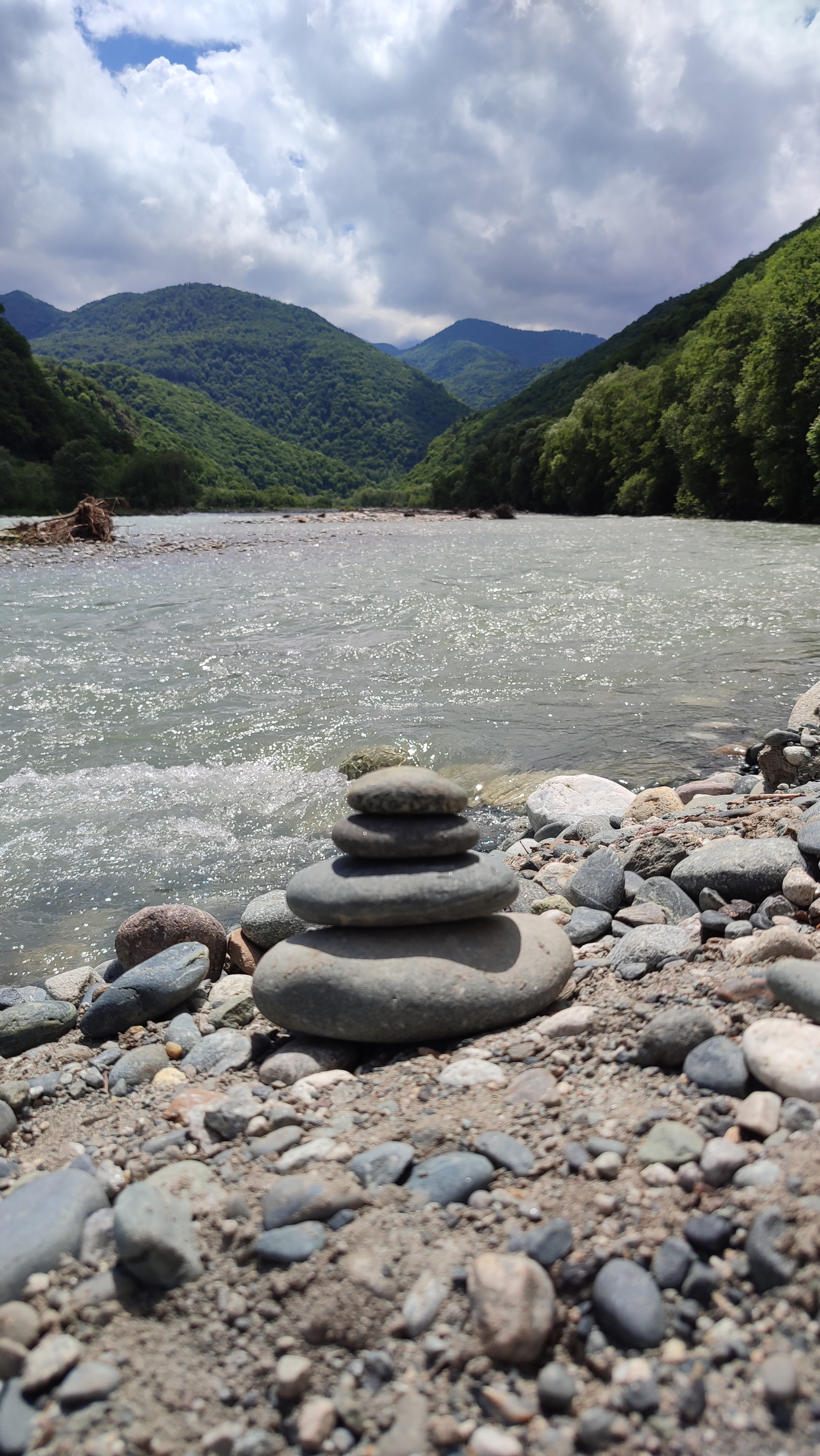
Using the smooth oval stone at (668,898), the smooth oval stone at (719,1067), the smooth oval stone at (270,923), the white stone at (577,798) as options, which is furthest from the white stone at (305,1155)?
the white stone at (577,798)

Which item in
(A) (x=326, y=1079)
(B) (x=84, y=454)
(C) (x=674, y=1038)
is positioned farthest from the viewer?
(B) (x=84, y=454)

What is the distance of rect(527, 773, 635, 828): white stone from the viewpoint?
6625 mm

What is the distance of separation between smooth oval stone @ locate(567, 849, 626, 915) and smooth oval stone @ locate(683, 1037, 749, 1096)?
1.75 m

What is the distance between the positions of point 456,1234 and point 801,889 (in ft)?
7.92

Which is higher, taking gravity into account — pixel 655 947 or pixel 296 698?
pixel 655 947

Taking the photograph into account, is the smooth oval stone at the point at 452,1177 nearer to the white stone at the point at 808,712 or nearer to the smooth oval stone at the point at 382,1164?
the smooth oval stone at the point at 382,1164

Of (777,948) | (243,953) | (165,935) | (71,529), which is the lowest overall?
(243,953)

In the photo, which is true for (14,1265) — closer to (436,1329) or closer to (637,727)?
(436,1329)

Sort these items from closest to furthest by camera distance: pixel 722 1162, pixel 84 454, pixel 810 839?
pixel 722 1162 → pixel 810 839 → pixel 84 454

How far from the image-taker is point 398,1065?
3135 mm

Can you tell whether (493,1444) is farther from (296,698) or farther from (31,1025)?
(296,698)

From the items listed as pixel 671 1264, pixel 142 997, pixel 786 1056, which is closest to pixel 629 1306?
pixel 671 1264

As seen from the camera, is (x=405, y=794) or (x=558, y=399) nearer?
(x=405, y=794)

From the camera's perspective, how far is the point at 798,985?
2.77m
